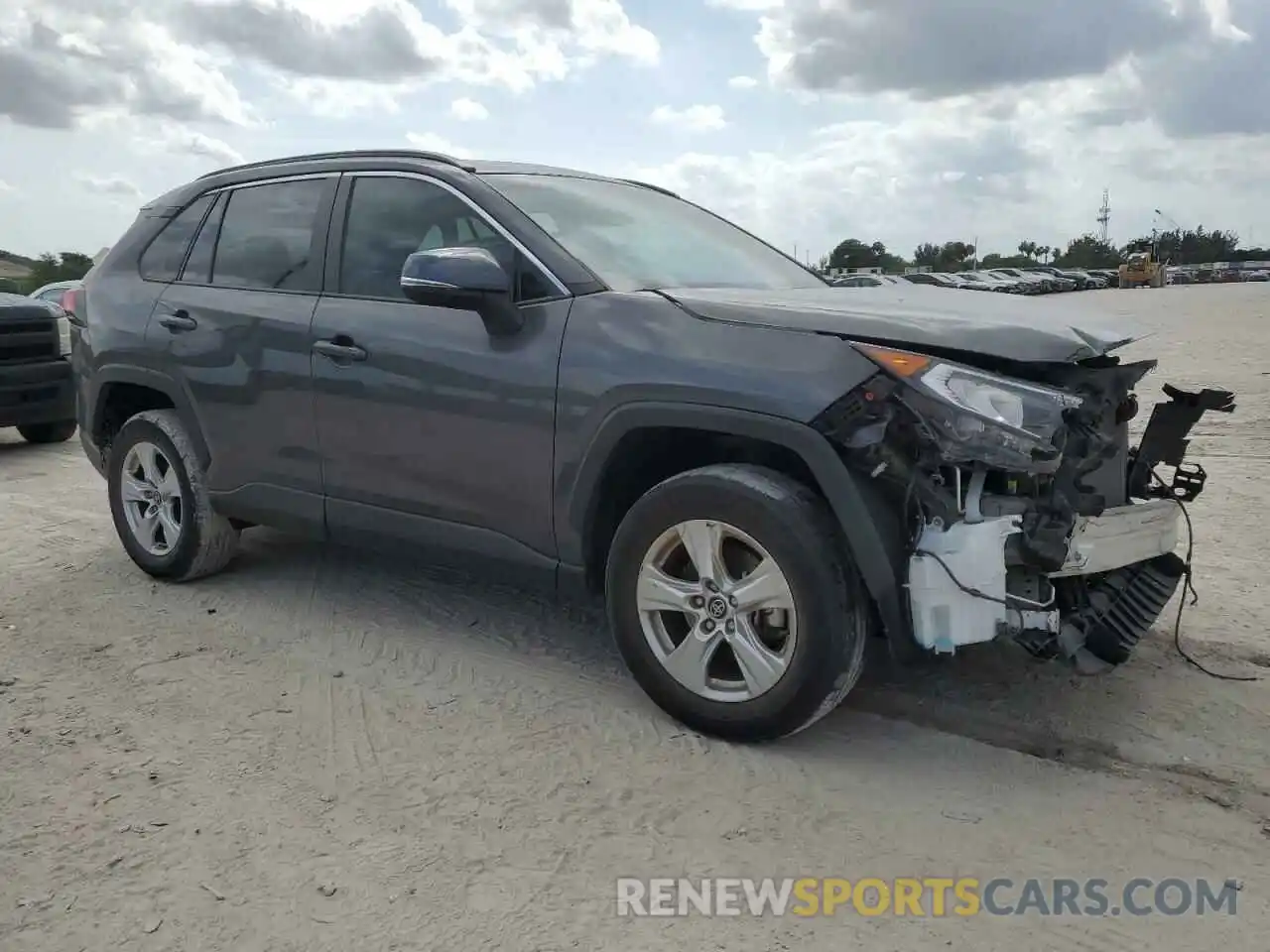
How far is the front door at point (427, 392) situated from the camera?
3631 mm

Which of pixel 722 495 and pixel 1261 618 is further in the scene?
pixel 1261 618

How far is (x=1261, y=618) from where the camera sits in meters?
4.32

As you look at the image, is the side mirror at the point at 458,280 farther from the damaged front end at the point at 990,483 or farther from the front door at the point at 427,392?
the damaged front end at the point at 990,483

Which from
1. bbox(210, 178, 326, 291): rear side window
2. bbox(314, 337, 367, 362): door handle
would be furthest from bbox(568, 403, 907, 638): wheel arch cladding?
bbox(210, 178, 326, 291): rear side window

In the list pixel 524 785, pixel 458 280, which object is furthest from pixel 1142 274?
pixel 524 785

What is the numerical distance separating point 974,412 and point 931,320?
35cm

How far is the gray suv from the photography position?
302cm

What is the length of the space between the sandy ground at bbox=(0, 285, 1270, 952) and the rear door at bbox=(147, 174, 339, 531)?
606mm

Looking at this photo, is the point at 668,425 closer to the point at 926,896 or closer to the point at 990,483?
the point at 990,483

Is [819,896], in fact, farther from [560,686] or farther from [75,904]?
[75,904]

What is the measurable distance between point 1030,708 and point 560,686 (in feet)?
5.23

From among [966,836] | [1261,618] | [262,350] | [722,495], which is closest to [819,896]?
[966,836]

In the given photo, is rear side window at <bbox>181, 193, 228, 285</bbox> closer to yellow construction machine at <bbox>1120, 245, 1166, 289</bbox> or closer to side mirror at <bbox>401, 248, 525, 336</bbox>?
side mirror at <bbox>401, 248, 525, 336</bbox>

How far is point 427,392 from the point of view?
12.6 feet
